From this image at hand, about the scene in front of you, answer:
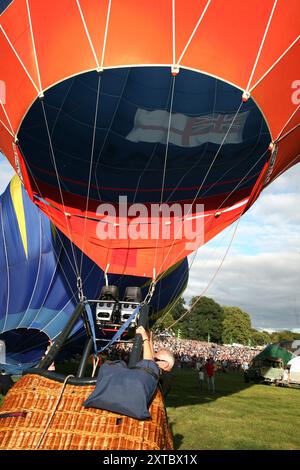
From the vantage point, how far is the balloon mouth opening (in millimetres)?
11857

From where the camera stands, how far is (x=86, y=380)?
8.70 ft

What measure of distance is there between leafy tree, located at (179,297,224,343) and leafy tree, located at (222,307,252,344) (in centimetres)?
491

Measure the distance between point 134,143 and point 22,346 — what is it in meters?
8.19

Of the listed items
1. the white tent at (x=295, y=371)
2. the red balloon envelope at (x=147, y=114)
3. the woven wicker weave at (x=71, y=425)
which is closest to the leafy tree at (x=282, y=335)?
the white tent at (x=295, y=371)

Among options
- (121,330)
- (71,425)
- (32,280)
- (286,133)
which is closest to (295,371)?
(32,280)

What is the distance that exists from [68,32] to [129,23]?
2.42 ft

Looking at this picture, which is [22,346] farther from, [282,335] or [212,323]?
[282,335]

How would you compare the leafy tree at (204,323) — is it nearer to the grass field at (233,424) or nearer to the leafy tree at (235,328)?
the leafy tree at (235,328)

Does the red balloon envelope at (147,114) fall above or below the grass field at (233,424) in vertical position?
above

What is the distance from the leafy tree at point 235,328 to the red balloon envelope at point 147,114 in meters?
76.8

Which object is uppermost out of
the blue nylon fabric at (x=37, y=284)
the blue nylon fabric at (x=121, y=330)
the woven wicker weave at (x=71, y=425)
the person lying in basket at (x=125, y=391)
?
the blue nylon fabric at (x=37, y=284)

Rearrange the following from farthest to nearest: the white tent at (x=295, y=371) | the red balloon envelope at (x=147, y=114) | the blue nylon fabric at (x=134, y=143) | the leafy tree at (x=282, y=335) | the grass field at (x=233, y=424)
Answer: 1. the leafy tree at (x=282, y=335)
2. the white tent at (x=295, y=371)
3. the grass field at (x=233, y=424)
4. the blue nylon fabric at (x=134, y=143)
5. the red balloon envelope at (x=147, y=114)

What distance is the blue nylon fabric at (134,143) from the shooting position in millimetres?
5430
